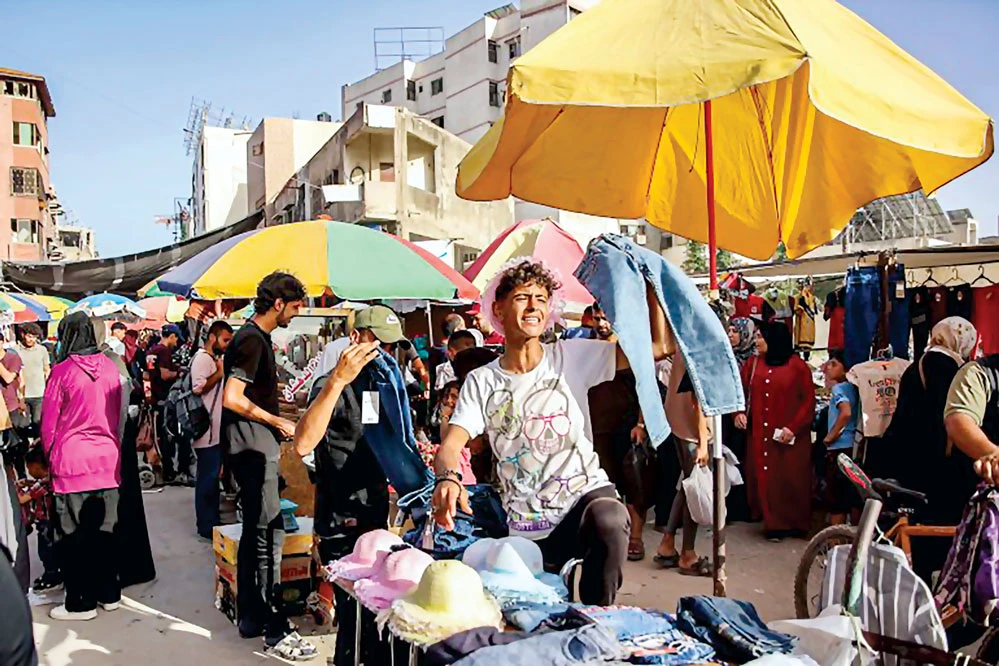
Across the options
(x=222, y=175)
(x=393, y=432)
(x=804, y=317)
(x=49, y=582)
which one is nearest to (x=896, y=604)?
(x=393, y=432)

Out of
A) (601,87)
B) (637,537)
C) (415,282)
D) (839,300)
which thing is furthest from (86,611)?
(839,300)

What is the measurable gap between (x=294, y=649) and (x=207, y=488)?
281 centimetres

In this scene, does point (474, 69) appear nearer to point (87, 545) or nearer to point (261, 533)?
point (87, 545)

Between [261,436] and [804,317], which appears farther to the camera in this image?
[804,317]

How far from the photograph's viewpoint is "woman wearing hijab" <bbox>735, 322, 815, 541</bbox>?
6.32 meters

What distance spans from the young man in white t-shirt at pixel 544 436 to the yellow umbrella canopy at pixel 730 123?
0.75 meters

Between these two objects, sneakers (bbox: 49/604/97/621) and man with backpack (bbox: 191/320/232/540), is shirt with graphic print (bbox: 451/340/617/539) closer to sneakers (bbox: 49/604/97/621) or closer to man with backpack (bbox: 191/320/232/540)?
sneakers (bbox: 49/604/97/621)

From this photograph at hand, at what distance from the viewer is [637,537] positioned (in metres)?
6.02

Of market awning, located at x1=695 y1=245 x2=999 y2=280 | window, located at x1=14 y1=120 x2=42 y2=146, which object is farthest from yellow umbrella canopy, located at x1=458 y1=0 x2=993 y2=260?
window, located at x1=14 y1=120 x2=42 y2=146

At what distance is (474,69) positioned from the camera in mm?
43188

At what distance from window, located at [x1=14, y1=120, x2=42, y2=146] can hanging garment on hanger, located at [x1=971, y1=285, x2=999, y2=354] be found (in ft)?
156

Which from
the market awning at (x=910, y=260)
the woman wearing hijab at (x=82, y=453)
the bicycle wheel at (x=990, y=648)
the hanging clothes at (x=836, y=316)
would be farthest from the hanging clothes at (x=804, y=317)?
the woman wearing hijab at (x=82, y=453)

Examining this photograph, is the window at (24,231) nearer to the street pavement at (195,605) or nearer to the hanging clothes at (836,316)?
the street pavement at (195,605)

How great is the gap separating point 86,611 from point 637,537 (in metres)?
3.93
